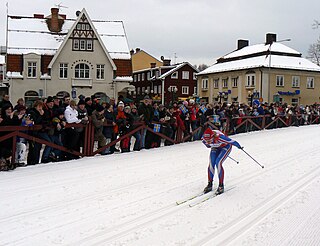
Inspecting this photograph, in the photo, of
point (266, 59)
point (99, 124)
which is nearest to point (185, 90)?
point (266, 59)

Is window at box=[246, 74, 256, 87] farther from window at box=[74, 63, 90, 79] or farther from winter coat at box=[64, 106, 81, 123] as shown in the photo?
winter coat at box=[64, 106, 81, 123]

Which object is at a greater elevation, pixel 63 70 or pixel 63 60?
pixel 63 60

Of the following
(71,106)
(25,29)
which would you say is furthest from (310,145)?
(25,29)

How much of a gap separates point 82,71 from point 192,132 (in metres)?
26.2

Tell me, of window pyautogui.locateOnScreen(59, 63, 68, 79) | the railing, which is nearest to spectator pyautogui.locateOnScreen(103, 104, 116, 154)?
the railing

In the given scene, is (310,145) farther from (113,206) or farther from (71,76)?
(71,76)

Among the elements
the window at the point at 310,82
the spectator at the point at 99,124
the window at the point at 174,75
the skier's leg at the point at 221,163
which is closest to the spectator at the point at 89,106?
the spectator at the point at 99,124

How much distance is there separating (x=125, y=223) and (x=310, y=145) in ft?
41.6

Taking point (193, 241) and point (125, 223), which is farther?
point (125, 223)

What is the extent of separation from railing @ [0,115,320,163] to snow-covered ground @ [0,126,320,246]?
62 cm

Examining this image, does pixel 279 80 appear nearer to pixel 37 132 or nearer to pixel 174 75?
pixel 174 75

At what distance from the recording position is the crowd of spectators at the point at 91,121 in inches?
428

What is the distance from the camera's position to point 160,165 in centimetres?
1194

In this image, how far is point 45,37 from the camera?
4275 cm
